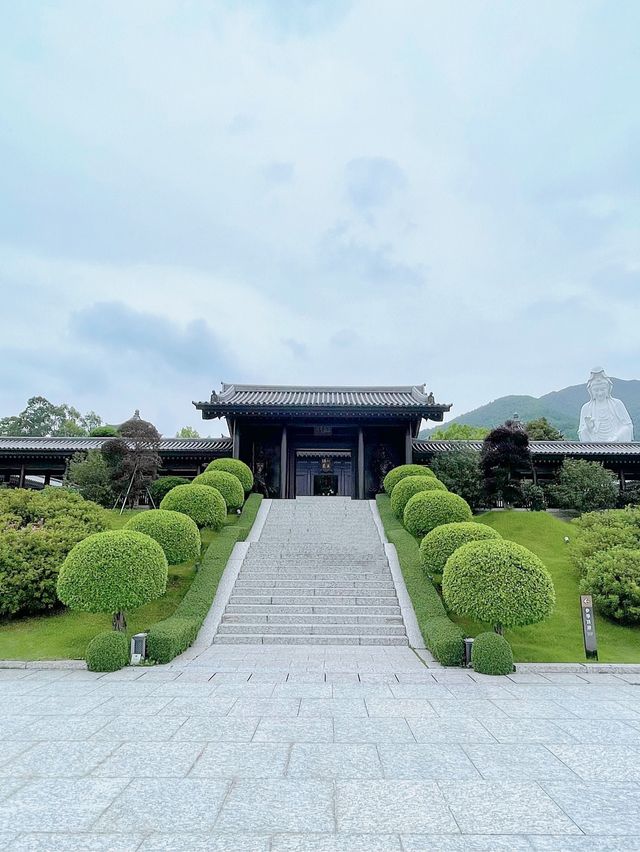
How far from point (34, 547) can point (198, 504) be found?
15.8 feet

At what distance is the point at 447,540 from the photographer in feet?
37.6

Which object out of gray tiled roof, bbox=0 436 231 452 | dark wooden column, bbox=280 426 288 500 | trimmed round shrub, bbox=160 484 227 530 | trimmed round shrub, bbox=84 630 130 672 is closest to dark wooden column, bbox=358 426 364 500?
dark wooden column, bbox=280 426 288 500

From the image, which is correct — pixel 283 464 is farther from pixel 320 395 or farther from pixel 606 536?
pixel 606 536

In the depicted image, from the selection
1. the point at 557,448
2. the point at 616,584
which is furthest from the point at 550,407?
the point at 616,584

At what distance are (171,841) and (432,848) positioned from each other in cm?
163

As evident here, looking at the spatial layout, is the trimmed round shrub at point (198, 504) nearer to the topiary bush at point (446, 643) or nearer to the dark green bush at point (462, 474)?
the topiary bush at point (446, 643)

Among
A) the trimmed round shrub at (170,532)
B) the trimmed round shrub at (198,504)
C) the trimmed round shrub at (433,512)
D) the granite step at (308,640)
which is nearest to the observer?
the granite step at (308,640)

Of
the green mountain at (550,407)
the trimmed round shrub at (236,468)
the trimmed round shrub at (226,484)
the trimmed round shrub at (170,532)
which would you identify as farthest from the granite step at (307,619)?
the green mountain at (550,407)

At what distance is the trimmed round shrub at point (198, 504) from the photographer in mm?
15227

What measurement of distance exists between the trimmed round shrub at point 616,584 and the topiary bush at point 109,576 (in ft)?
31.4

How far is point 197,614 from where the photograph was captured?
428 inches

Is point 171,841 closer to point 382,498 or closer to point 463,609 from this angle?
point 463,609

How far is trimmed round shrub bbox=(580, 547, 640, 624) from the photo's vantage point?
11.0 m

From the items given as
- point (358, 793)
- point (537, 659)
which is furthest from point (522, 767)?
point (537, 659)
